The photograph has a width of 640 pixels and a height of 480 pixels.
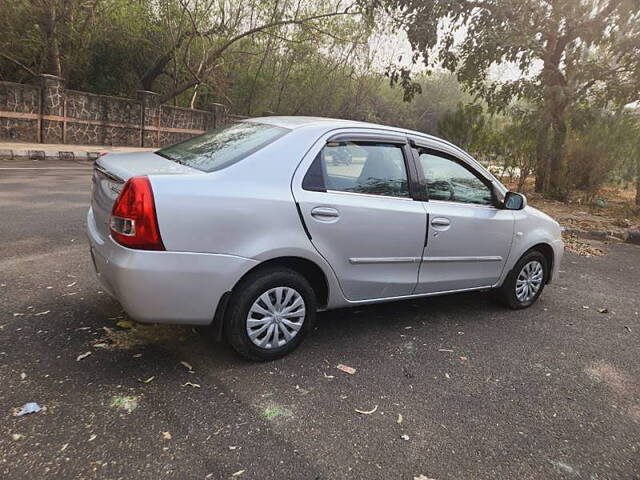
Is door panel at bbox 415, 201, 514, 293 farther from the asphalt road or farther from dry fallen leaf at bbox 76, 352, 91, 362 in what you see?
dry fallen leaf at bbox 76, 352, 91, 362

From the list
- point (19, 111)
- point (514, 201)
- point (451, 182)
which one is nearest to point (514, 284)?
point (514, 201)

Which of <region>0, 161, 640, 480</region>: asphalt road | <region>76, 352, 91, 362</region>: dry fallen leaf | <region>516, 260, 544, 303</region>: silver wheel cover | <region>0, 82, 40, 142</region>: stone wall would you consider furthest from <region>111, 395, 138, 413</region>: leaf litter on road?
<region>0, 82, 40, 142</region>: stone wall

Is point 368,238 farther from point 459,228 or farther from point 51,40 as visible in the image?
point 51,40

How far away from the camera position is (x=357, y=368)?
3225 mm

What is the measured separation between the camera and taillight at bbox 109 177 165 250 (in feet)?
8.55

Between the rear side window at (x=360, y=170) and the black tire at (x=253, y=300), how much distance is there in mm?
606

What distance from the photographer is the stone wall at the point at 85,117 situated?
1614 centimetres

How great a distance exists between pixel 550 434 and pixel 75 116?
19515mm

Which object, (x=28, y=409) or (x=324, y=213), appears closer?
(x=28, y=409)

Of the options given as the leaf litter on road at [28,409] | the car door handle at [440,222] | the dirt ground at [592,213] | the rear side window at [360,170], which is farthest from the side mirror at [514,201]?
the dirt ground at [592,213]

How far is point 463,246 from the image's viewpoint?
396 cm

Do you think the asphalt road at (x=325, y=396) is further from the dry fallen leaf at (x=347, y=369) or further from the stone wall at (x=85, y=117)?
the stone wall at (x=85, y=117)

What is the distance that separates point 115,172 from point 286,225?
3.66 feet

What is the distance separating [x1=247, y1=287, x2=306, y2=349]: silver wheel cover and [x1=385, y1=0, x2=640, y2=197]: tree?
908cm
